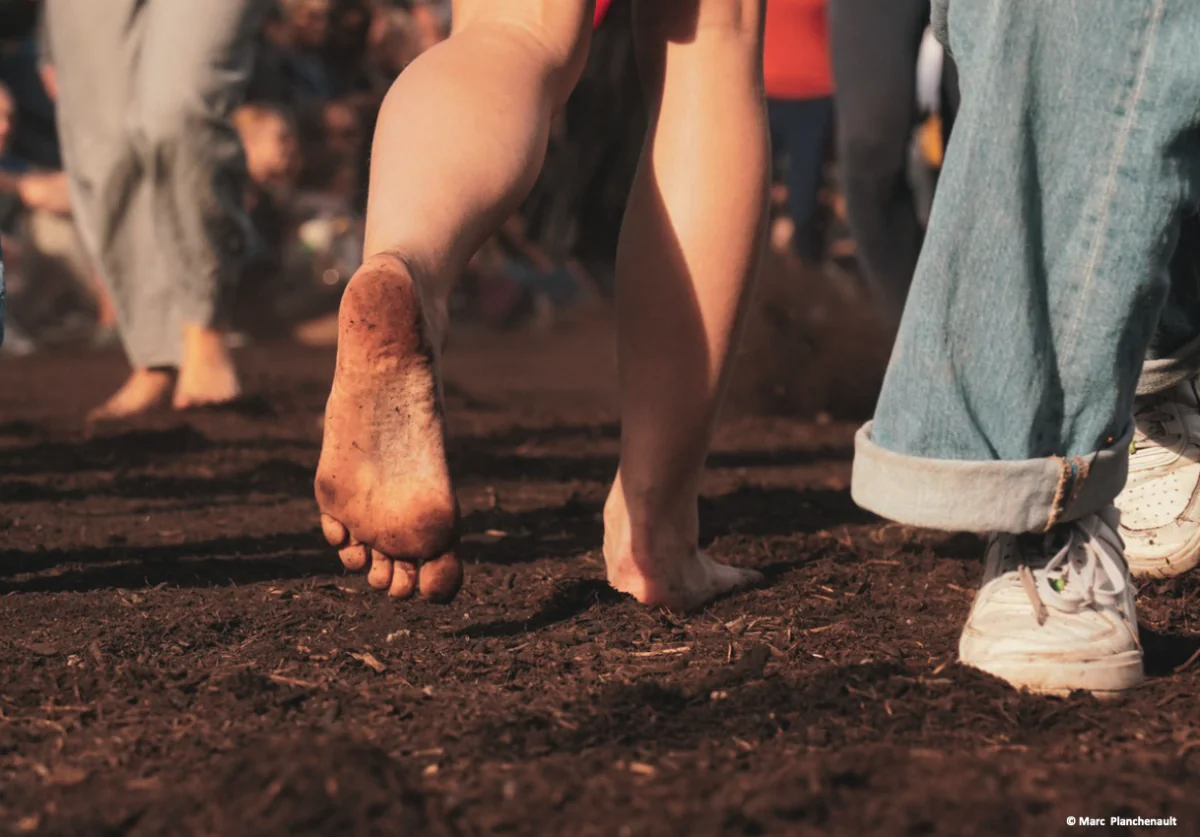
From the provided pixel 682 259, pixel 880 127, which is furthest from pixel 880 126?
pixel 682 259

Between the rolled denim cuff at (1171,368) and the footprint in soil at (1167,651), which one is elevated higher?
the rolled denim cuff at (1171,368)

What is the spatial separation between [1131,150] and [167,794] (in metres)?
1.12

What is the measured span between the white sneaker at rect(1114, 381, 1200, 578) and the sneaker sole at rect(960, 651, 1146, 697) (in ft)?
2.38

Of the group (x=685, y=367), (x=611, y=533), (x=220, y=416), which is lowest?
(x=220, y=416)

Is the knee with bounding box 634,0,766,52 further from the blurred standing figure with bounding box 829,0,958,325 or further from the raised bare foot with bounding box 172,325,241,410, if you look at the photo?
the raised bare foot with bounding box 172,325,241,410

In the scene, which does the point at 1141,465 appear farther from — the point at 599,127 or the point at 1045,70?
the point at 599,127

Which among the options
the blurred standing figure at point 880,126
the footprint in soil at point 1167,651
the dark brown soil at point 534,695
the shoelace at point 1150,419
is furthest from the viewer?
the blurred standing figure at point 880,126

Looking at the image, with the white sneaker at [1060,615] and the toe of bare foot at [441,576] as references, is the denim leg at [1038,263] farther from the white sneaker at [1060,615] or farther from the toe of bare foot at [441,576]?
the toe of bare foot at [441,576]

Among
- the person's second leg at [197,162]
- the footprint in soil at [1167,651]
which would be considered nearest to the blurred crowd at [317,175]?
the person's second leg at [197,162]

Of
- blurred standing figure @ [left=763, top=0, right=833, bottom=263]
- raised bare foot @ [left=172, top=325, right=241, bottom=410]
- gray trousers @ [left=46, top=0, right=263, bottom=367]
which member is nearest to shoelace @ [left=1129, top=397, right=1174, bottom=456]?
gray trousers @ [left=46, top=0, right=263, bottom=367]

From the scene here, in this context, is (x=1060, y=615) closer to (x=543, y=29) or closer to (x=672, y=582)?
(x=672, y=582)

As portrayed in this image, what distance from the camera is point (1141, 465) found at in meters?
2.54

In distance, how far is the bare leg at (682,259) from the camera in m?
2.16

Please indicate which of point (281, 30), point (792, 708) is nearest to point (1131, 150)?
point (792, 708)
